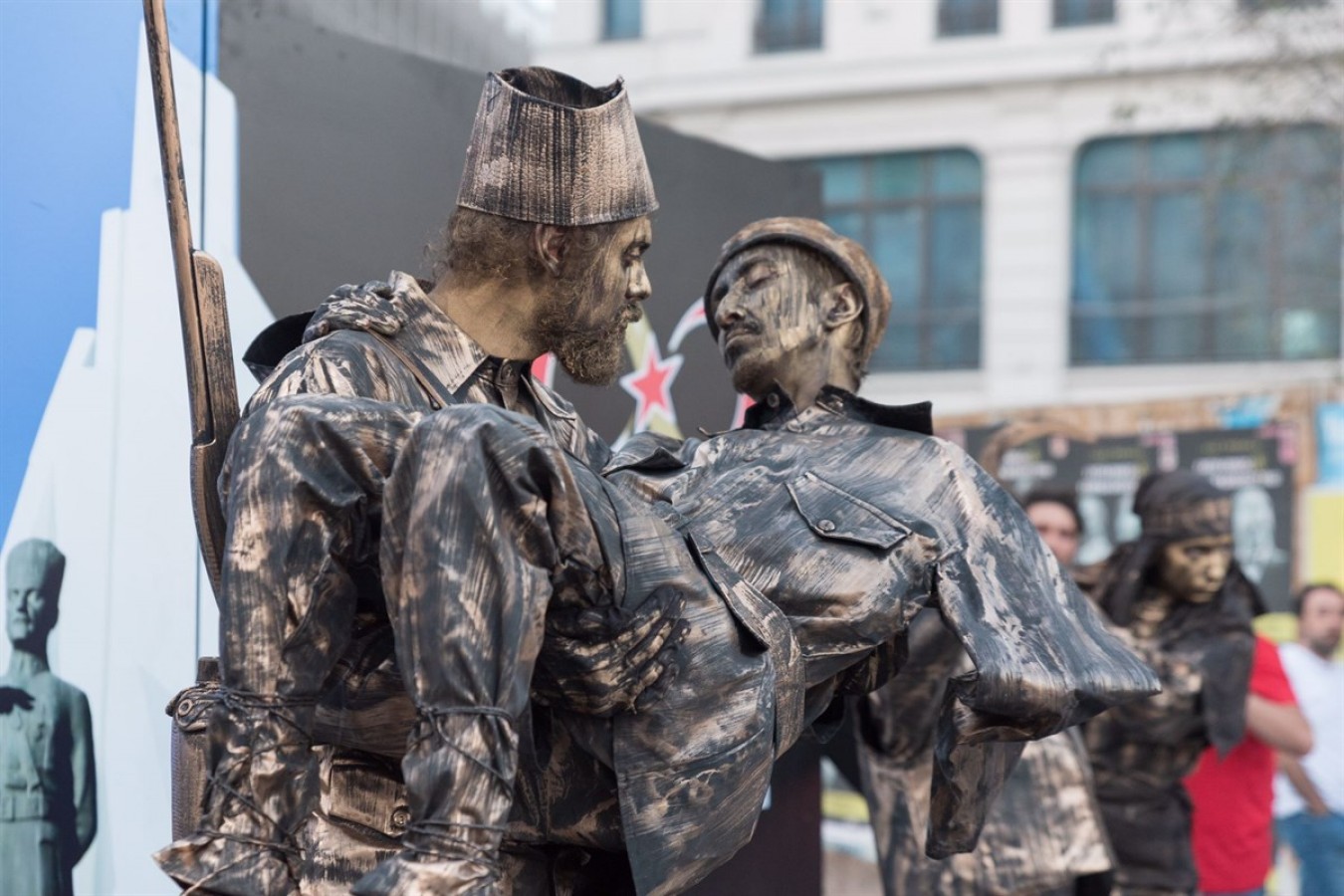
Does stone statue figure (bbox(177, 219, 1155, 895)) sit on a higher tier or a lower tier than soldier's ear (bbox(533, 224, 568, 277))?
lower

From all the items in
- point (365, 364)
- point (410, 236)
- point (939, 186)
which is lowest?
point (365, 364)

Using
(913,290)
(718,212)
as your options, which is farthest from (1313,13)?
(718,212)

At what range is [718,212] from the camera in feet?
17.9

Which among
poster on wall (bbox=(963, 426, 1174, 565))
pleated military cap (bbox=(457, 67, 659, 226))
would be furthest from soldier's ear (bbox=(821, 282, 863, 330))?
poster on wall (bbox=(963, 426, 1174, 565))

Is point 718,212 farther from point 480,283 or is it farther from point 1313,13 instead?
point 1313,13

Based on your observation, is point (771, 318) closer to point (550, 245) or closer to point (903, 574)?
point (903, 574)

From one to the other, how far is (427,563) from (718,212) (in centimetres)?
332

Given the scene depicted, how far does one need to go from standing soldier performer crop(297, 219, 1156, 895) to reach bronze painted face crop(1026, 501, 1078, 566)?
2.69 m

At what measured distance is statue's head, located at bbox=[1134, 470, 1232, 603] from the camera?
593 centimetres

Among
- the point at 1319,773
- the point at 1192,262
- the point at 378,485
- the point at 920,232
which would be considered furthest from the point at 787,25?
the point at 378,485

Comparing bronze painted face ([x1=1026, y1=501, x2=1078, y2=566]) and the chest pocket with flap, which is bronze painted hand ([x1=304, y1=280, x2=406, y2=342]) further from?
bronze painted face ([x1=1026, y1=501, x2=1078, y2=566])

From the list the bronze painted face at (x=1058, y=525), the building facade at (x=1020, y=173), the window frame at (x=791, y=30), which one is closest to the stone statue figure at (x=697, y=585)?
the bronze painted face at (x=1058, y=525)

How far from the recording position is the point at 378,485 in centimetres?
238

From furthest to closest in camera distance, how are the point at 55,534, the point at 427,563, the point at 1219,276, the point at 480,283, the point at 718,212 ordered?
1. the point at 1219,276
2. the point at 718,212
3. the point at 55,534
4. the point at 480,283
5. the point at 427,563
